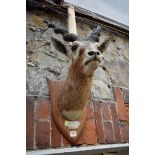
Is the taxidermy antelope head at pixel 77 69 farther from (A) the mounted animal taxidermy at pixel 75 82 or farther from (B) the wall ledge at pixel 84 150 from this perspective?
(B) the wall ledge at pixel 84 150

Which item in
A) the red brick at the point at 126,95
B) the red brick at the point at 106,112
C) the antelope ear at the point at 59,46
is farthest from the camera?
the red brick at the point at 126,95

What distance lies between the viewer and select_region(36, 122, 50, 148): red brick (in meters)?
1.24

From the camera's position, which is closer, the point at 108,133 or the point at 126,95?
the point at 108,133

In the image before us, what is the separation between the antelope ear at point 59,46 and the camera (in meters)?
1.31

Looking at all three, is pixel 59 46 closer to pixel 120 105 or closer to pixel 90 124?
pixel 90 124

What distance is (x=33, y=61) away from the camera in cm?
130

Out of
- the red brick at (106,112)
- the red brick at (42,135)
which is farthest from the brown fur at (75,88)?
the red brick at (106,112)

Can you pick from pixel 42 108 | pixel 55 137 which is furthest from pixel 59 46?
pixel 55 137

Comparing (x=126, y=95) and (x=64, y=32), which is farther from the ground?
(x=64, y=32)

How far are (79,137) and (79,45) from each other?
1.21 ft

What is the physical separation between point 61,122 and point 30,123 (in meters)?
0.15

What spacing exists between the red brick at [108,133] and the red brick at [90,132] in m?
0.08

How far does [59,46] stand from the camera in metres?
1.32
